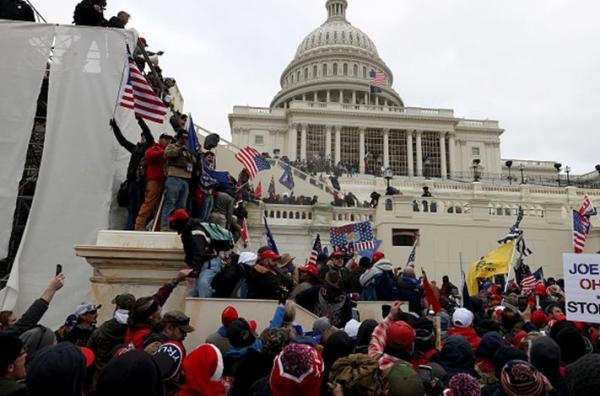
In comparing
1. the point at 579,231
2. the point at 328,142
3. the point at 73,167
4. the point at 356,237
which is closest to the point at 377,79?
the point at 328,142

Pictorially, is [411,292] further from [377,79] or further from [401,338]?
[377,79]

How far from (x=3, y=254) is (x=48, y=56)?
3667 millimetres

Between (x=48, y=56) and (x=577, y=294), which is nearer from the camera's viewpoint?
(x=577, y=294)

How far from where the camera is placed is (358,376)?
2.53m

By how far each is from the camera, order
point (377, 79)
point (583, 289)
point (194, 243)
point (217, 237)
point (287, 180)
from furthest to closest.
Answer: point (377, 79), point (287, 180), point (217, 237), point (194, 243), point (583, 289)

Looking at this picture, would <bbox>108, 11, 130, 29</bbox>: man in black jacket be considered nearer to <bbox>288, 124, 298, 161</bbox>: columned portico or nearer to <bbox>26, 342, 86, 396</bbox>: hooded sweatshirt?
<bbox>26, 342, 86, 396</bbox>: hooded sweatshirt

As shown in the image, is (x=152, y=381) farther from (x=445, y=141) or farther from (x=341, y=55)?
(x=341, y=55)

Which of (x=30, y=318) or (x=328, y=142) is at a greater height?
(x=328, y=142)

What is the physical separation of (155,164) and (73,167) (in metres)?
2.03

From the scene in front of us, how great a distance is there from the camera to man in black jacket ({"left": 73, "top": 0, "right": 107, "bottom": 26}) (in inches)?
370

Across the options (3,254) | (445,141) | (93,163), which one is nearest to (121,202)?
(93,163)

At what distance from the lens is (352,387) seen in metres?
2.52

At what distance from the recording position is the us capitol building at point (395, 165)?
2017 centimetres

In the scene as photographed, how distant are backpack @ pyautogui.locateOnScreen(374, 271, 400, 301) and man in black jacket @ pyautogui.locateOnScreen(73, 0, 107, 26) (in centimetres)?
711
